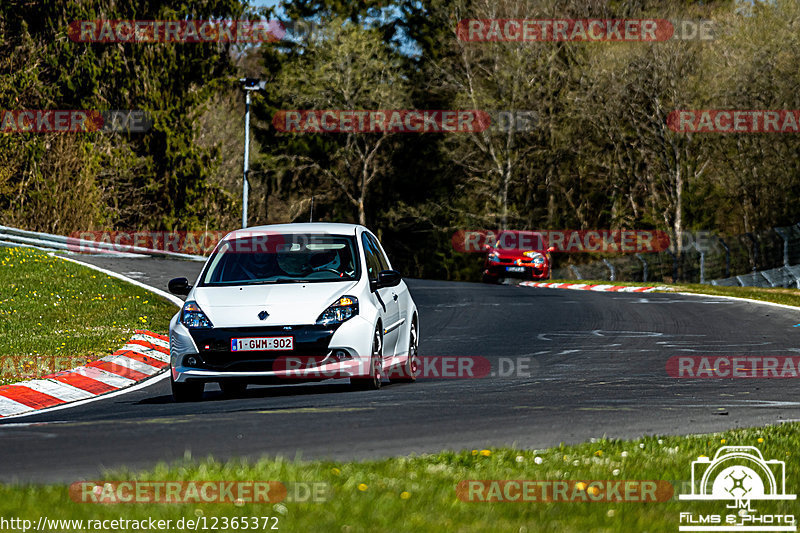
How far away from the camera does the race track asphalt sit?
704 centimetres

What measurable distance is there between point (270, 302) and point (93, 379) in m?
3.22

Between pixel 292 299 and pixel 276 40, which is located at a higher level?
pixel 276 40

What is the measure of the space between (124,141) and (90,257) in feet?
49.1

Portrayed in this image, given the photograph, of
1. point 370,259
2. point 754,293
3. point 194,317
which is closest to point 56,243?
point 754,293

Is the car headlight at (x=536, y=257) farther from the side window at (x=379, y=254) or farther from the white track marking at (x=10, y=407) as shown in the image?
the white track marking at (x=10, y=407)

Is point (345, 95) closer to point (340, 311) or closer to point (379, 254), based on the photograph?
point (379, 254)

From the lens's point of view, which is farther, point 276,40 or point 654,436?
point 276,40

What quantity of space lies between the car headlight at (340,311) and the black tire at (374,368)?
1.14 feet

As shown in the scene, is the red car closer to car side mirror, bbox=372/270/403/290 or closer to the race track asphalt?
the race track asphalt

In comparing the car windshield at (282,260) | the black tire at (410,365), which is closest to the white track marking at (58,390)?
the car windshield at (282,260)

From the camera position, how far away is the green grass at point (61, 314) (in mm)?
13383

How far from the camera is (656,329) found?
18047mm

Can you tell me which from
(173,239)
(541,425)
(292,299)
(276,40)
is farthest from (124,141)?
(541,425)

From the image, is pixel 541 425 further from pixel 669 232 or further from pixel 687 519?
pixel 669 232
